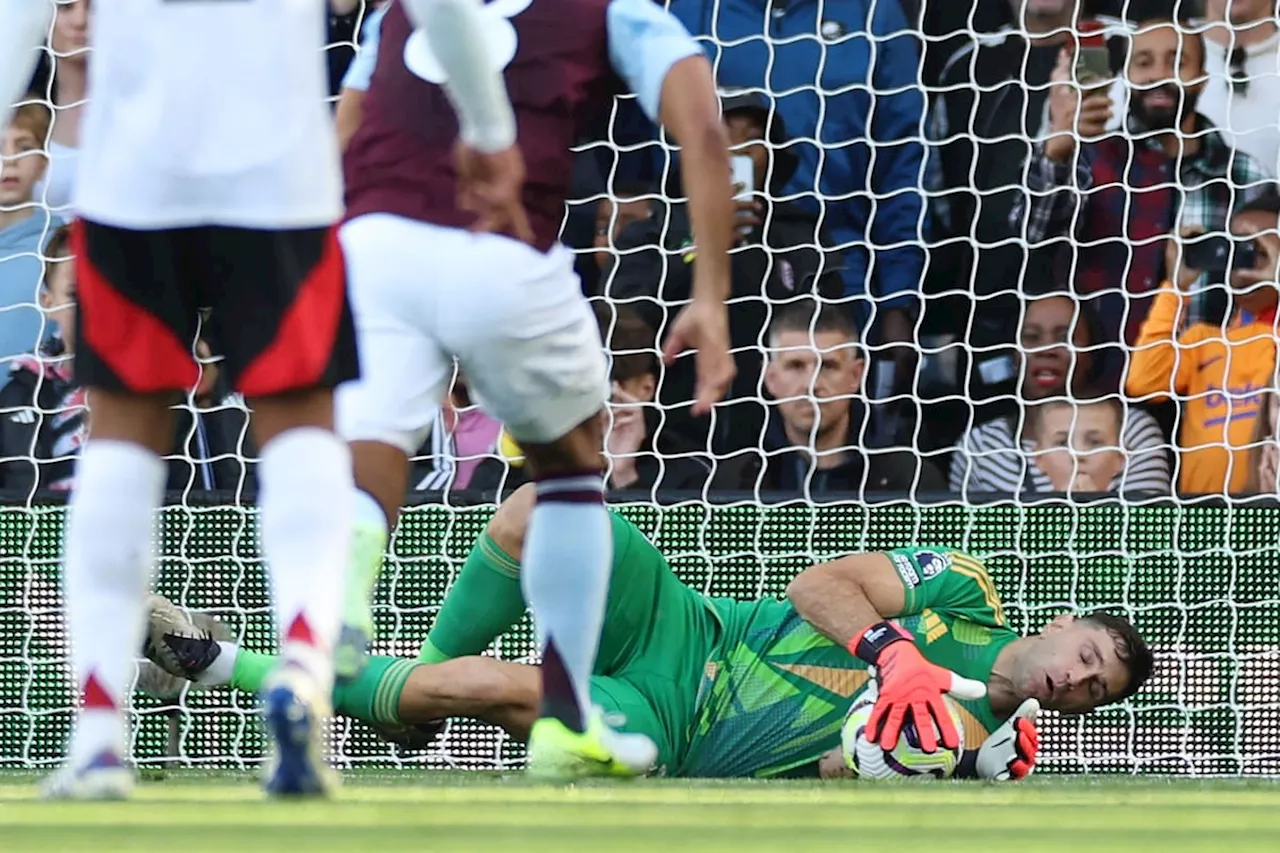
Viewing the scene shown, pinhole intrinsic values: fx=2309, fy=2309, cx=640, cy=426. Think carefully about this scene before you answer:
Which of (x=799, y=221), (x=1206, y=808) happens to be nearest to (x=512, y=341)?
(x=1206, y=808)

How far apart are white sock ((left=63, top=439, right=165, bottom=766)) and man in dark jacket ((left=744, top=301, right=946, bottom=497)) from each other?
3.27 m

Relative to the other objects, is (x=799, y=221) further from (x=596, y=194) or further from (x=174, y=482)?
(x=174, y=482)

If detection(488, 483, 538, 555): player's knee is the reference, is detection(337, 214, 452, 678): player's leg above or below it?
above

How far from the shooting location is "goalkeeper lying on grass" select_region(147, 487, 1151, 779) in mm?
5195

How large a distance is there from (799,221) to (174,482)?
190 cm

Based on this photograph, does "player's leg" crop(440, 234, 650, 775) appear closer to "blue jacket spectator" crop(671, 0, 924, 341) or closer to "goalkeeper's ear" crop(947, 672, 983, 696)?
"goalkeeper's ear" crop(947, 672, 983, 696)

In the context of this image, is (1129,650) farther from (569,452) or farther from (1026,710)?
(569,452)

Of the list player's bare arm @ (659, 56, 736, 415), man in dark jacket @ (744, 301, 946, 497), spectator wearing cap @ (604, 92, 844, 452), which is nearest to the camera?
player's bare arm @ (659, 56, 736, 415)

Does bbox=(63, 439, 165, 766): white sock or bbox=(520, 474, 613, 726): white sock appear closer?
bbox=(63, 439, 165, 766): white sock

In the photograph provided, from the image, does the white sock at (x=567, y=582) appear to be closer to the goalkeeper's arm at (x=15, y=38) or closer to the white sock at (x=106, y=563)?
the white sock at (x=106, y=563)

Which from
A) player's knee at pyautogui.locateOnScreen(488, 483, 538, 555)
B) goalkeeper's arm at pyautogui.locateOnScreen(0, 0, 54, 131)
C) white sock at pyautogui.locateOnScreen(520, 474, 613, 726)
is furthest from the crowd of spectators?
goalkeeper's arm at pyautogui.locateOnScreen(0, 0, 54, 131)

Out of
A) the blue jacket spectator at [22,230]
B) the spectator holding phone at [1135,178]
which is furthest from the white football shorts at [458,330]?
the spectator holding phone at [1135,178]

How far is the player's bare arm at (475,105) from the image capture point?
310 centimetres

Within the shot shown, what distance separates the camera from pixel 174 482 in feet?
20.4
